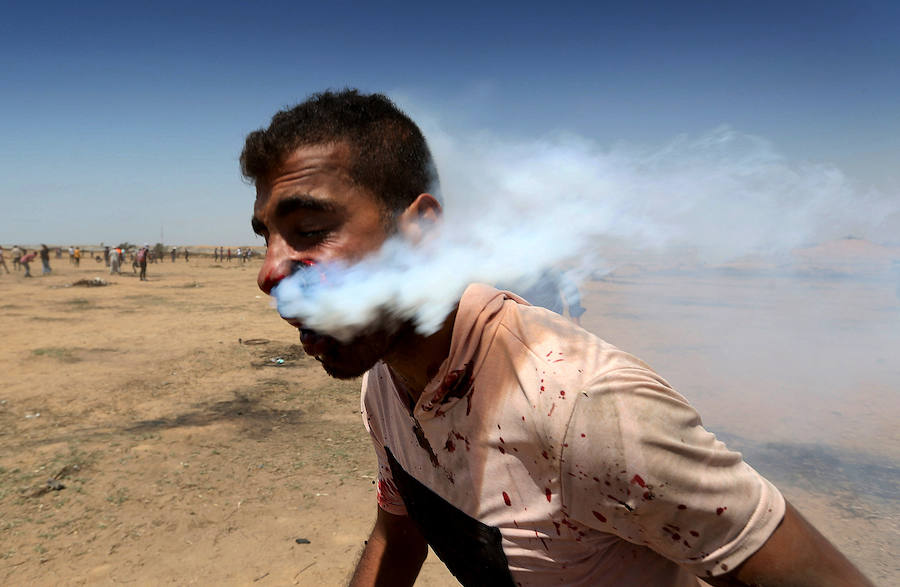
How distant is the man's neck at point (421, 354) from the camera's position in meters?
1.32

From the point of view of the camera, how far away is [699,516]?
3.26ft

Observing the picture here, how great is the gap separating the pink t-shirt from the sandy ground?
2639 mm

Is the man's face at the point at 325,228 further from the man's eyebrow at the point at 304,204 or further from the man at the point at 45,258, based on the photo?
the man at the point at 45,258

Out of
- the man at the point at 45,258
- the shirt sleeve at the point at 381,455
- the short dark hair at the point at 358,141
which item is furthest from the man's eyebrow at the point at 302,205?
the man at the point at 45,258

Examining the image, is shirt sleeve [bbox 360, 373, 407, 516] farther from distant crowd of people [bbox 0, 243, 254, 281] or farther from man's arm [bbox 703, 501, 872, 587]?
distant crowd of people [bbox 0, 243, 254, 281]

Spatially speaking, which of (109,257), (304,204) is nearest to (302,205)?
(304,204)

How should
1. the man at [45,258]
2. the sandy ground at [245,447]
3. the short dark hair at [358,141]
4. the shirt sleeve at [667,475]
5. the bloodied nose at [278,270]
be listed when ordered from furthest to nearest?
the man at [45,258] < the sandy ground at [245,447] < the short dark hair at [358,141] < the bloodied nose at [278,270] < the shirt sleeve at [667,475]

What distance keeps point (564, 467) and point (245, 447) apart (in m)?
5.28

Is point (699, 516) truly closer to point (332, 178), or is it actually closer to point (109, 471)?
point (332, 178)

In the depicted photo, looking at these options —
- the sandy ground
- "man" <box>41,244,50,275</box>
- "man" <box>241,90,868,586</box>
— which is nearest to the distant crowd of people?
"man" <box>41,244,50,275</box>

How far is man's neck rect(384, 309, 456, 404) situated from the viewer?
132cm

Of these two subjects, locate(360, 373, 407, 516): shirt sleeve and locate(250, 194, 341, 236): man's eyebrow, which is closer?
locate(250, 194, 341, 236): man's eyebrow

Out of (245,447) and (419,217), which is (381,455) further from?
(245,447)

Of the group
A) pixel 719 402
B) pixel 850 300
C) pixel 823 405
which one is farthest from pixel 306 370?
pixel 850 300
